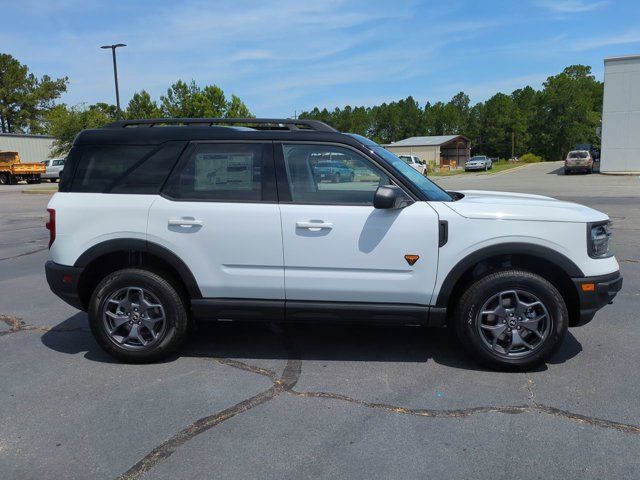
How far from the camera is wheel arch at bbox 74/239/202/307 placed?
13.9 feet

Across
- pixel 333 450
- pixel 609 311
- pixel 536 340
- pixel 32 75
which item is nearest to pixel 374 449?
pixel 333 450

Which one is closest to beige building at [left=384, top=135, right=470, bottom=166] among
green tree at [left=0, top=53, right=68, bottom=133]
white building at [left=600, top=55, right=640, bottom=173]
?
white building at [left=600, top=55, right=640, bottom=173]

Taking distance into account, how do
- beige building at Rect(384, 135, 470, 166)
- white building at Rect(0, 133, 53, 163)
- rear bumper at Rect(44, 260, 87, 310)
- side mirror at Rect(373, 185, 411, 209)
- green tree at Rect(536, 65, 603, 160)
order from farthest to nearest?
green tree at Rect(536, 65, 603, 160) < beige building at Rect(384, 135, 470, 166) < white building at Rect(0, 133, 53, 163) < rear bumper at Rect(44, 260, 87, 310) < side mirror at Rect(373, 185, 411, 209)

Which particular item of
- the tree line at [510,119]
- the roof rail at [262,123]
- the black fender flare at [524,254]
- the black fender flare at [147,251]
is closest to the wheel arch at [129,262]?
the black fender flare at [147,251]

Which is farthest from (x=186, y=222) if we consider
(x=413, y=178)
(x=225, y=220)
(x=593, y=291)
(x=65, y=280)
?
(x=593, y=291)

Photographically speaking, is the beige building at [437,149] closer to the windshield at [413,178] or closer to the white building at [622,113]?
the white building at [622,113]

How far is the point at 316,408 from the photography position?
360 centimetres

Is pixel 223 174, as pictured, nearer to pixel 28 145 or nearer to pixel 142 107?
pixel 142 107

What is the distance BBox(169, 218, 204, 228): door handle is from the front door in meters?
0.67

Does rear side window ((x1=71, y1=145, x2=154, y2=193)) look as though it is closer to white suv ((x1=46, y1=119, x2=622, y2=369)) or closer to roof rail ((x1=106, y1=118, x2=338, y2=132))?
white suv ((x1=46, y1=119, x2=622, y2=369))

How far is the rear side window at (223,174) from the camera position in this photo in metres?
4.21

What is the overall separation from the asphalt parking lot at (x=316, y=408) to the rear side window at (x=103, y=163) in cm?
146

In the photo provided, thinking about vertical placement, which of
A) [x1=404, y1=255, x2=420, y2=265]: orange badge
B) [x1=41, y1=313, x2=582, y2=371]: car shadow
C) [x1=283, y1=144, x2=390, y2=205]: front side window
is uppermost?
[x1=283, y1=144, x2=390, y2=205]: front side window

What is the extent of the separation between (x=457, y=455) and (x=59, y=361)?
3309mm
